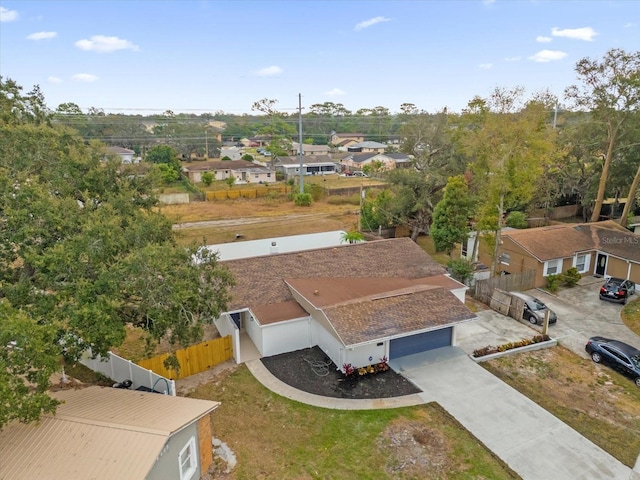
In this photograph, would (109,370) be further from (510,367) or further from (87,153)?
(510,367)

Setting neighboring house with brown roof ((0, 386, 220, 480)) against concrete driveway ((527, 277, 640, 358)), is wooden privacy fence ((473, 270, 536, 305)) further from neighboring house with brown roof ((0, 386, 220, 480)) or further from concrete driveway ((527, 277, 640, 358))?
neighboring house with brown roof ((0, 386, 220, 480))

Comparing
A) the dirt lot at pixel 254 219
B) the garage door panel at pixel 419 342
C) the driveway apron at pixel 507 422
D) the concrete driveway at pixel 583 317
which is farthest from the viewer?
the dirt lot at pixel 254 219

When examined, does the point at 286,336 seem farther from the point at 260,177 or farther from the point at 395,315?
the point at 260,177

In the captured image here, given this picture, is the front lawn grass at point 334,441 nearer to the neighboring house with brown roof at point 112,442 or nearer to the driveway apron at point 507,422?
the driveway apron at point 507,422

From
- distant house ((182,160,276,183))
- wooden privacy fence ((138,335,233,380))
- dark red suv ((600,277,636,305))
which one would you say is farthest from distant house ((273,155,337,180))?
wooden privacy fence ((138,335,233,380))

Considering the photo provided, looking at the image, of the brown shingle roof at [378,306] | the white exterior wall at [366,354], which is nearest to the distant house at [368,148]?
the brown shingle roof at [378,306]

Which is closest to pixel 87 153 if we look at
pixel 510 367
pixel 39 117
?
pixel 39 117
